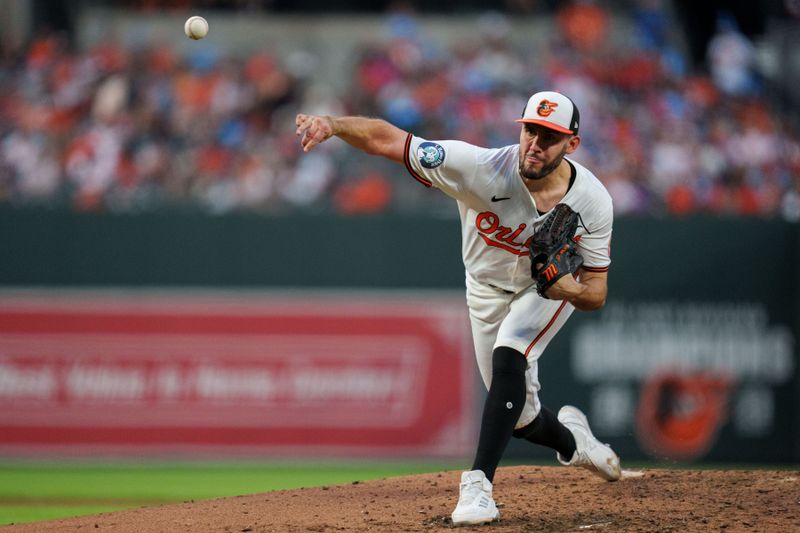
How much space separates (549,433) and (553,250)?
126 cm

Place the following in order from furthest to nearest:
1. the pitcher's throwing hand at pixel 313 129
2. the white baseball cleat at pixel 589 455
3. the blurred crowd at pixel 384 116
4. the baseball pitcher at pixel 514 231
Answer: the blurred crowd at pixel 384 116, the white baseball cleat at pixel 589 455, the baseball pitcher at pixel 514 231, the pitcher's throwing hand at pixel 313 129

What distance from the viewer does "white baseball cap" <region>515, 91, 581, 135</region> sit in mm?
5477

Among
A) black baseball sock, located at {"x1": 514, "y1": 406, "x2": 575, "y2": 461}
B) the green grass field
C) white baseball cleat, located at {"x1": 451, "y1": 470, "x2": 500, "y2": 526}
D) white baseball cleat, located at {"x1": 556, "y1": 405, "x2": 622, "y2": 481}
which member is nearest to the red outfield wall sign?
the green grass field

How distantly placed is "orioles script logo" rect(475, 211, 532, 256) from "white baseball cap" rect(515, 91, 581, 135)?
1.73 feet

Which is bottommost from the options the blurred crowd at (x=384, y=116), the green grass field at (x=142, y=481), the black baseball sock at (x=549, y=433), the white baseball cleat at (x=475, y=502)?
the green grass field at (x=142, y=481)

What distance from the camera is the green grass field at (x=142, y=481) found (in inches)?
348

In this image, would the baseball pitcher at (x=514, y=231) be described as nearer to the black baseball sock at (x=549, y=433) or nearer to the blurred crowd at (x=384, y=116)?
the black baseball sock at (x=549, y=433)

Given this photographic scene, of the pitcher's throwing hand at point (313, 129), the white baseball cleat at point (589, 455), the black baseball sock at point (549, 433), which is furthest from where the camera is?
the white baseball cleat at point (589, 455)

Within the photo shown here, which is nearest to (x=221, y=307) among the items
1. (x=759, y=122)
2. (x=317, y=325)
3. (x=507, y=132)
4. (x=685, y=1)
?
(x=317, y=325)

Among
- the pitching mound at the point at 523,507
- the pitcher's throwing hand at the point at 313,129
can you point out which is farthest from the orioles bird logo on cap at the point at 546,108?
the pitching mound at the point at 523,507

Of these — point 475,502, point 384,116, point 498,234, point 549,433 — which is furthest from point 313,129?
point 384,116

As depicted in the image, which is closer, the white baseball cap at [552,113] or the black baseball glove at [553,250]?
the black baseball glove at [553,250]

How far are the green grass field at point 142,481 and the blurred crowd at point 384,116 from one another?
237cm

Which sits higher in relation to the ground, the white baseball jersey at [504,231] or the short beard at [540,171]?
the short beard at [540,171]
